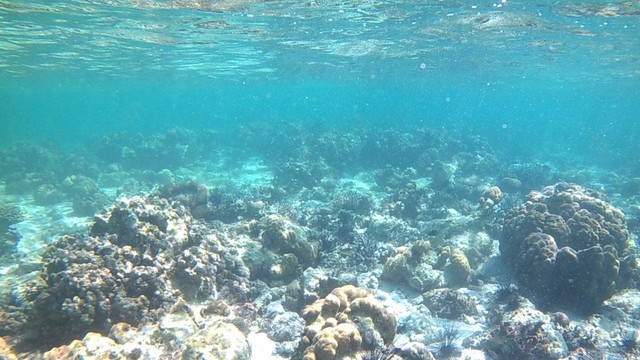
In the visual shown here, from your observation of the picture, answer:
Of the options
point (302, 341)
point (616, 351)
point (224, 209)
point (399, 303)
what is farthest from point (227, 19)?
point (616, 351)

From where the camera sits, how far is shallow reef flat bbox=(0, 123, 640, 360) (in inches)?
239

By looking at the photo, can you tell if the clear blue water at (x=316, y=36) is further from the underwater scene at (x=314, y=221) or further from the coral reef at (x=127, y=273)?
the coral reef at (x=127, y=273)

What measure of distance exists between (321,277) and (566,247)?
621 cm

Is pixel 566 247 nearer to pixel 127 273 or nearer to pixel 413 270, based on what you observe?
pixel 413 270

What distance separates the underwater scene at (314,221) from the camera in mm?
6391

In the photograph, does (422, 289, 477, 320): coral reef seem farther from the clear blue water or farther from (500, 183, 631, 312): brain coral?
the clear blue water

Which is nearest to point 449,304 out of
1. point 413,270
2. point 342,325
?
point 413,270

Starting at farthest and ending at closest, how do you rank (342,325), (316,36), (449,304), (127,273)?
1. (316,36)
2. (449,304)
3. (127,273)
4. (342,325)

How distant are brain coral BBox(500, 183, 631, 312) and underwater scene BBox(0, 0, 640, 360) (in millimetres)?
54

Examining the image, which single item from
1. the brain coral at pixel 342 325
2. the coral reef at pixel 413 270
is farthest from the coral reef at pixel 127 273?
the coral reef at pixel 413 270

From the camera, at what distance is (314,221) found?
1452 cm

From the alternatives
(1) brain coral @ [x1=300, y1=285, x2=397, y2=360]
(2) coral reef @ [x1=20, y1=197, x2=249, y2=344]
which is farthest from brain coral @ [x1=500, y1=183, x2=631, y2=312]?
(2) coral reef @ [x1=20, y1=197, x2=249, y2=344]

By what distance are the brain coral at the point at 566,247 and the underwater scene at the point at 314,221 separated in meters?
0.05

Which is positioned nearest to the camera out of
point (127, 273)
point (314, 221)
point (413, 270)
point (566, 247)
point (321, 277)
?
point (127, 273)
